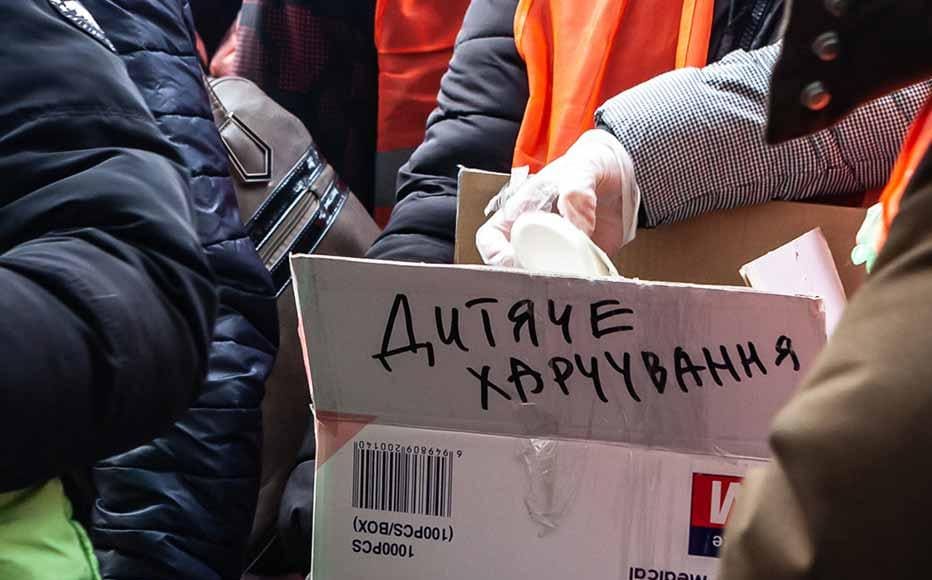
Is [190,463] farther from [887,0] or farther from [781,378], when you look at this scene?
[887,0]

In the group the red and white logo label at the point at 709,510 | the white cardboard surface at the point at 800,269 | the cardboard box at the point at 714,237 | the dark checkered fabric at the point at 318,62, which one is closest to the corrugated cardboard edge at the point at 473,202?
the cardboard box at the point at 714,237

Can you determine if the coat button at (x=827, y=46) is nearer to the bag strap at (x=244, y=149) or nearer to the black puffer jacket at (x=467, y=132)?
the black puffer jacket at (x=467, y=132)

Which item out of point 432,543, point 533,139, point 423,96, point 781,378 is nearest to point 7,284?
point 432,543

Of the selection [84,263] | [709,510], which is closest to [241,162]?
[84,263]

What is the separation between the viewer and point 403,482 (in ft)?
2.31

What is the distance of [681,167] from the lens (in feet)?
2.98

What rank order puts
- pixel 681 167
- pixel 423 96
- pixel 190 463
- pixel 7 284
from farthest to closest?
pixel 423 96 → pixel 190 463 → pixel 681 167 → pixel 7 284

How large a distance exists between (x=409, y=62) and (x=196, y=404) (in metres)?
0.64

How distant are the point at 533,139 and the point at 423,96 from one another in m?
0.43

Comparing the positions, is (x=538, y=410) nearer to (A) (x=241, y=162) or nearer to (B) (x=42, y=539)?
(B) (x=42, y=539)

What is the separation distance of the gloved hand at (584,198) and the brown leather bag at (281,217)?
48cm

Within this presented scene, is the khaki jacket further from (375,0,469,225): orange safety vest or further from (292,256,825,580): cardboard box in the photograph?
(375,0,469,225): orange safety vest

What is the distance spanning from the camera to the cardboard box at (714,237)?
85cm

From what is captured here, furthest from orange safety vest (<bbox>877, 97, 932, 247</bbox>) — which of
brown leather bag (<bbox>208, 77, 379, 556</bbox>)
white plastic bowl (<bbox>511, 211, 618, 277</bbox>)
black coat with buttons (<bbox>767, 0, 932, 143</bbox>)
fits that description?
brown leather bag (<bbox>208, 77, 379, 556</bbox>)
